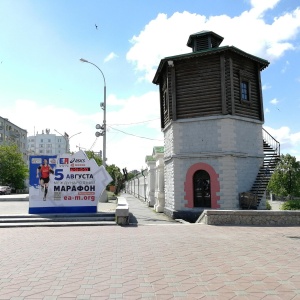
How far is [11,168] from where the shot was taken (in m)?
54.6

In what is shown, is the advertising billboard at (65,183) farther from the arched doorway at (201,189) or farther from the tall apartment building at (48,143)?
the tall apartment building at (48,143)

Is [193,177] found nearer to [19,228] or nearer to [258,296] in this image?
[19,228]

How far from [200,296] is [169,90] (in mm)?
14752

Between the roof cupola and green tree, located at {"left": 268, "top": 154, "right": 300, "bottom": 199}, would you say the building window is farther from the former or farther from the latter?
green tree, located at {"left": 268, "top": 154, "right": 300, "bottom": 199}

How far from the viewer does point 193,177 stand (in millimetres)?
17484

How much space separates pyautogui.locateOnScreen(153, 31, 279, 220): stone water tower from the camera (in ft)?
55.3

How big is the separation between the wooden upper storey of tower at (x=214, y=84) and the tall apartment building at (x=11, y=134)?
6849 centimetres

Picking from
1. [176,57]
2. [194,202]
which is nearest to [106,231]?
[194,202]

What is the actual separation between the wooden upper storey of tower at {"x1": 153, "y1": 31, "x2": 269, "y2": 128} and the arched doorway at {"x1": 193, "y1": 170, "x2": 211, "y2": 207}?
11.2 feet

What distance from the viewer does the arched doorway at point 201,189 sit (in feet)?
56.2

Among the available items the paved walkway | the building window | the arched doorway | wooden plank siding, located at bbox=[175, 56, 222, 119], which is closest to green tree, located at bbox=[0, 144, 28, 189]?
wooden plank siding, located at bbox=[175, 56, 222, 119]

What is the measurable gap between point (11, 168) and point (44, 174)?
43.1 metres

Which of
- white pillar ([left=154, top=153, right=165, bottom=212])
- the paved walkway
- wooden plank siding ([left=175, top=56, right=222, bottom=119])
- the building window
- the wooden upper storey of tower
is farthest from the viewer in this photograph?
white pillar ([left=154, top=153, right=165, bottom=212])

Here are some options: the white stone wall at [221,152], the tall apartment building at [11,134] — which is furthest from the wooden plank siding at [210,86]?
the tall apartment building at [11,134]
